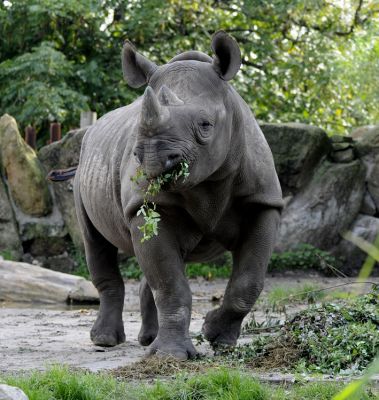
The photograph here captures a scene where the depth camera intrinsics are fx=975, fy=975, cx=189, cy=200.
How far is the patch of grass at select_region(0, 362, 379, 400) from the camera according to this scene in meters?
4.31

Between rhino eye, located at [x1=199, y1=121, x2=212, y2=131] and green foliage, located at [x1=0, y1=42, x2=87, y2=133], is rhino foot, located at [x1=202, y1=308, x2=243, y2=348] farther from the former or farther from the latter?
green foliage, located at [x1=0, y1=42, x2=87, y2=133]

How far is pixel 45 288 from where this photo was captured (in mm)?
10797

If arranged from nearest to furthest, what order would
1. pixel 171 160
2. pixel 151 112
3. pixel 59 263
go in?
pixel 151 112 < pixel 171 160 < pixel 59 263

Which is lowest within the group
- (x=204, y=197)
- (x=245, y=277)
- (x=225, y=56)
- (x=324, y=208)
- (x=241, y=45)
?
(x=324, y=208)

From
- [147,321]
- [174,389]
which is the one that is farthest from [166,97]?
[147,321]

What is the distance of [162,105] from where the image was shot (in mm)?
5059

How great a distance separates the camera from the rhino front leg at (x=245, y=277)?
5879 mm

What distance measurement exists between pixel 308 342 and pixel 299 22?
41.9 feet

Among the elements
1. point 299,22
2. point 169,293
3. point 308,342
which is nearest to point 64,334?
point 169,293

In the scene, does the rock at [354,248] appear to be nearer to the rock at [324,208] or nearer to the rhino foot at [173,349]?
the rock at [324,208]

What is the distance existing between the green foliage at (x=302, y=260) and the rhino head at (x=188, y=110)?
7009 mm

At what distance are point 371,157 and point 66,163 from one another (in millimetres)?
4216

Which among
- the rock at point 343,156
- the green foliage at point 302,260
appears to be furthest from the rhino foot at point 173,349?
the rock at point 343,156

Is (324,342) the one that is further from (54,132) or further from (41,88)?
(41,88)
